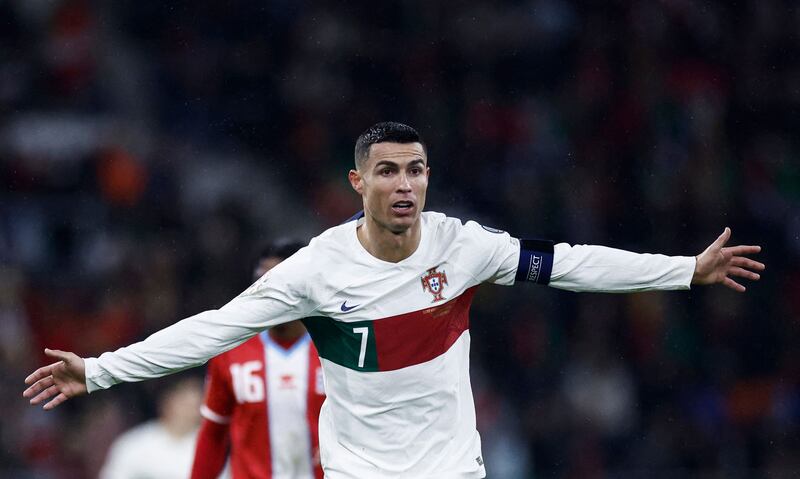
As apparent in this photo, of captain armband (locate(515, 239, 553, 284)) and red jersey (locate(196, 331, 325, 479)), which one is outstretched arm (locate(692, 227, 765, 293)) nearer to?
captain armband (locate(515, 239, 553, 284))

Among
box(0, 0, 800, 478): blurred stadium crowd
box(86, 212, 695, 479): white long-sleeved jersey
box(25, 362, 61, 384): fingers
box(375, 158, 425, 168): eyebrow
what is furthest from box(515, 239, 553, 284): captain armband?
box(0, 0, 800, 478): blurred stadium crowd

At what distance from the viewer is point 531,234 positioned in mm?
12078

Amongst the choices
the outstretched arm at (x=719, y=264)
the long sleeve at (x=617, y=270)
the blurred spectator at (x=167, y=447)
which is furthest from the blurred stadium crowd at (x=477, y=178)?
the long sleeve at (x=617, y=270)

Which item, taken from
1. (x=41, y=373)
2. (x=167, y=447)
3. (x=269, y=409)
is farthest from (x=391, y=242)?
(x=167, y=447)

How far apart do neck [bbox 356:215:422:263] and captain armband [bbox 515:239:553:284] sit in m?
0.44

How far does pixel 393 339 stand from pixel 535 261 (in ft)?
2.18

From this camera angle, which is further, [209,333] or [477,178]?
[477,178]

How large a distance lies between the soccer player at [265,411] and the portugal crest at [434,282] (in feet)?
4.77

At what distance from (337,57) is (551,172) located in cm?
255

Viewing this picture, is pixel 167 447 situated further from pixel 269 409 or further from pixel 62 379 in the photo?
pixel 62 379

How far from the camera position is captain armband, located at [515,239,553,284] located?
5230 millimetres

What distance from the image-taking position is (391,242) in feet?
17.2

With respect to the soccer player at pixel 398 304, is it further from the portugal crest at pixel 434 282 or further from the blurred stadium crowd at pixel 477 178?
the blurred stadium crowd at pixel 477 178

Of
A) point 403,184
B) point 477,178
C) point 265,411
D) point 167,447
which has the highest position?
point 477,178
